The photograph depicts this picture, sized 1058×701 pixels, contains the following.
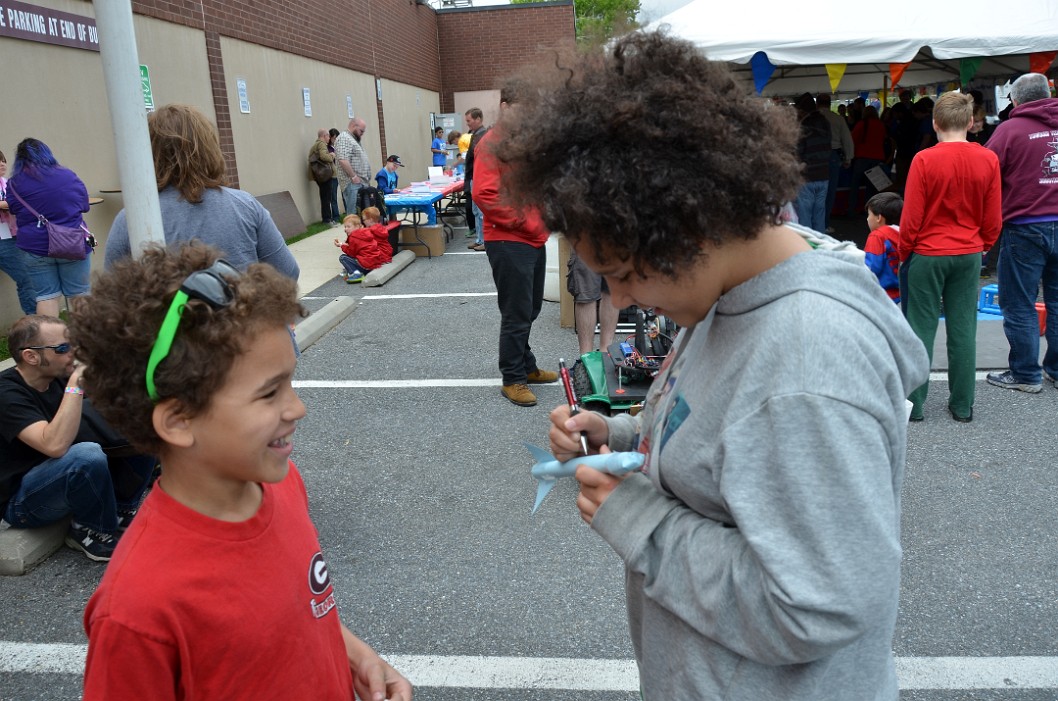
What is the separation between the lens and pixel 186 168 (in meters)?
3.46

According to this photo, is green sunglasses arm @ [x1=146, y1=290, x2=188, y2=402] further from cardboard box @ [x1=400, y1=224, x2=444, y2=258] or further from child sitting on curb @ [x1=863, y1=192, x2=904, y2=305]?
cardboard box @ [x1=400, y1=224, x2=444, y2=258]

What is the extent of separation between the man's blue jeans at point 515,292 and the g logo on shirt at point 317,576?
3781 mm

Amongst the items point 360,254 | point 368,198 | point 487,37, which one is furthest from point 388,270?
point 487,37

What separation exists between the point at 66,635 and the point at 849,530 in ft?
10.1

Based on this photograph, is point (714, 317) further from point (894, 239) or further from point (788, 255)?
point (894, 239)

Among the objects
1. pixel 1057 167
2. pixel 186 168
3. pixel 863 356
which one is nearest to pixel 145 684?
pixel 863 356

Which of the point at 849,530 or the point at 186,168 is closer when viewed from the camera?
the point at 849,530

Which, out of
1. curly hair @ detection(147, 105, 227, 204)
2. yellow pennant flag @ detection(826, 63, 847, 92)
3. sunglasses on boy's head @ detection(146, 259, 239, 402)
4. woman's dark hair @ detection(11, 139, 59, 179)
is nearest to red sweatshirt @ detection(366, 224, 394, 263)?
woman's dark hair @ detection(11, 139, 59, 179)

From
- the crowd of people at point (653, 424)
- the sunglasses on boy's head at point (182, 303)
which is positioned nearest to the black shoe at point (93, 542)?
the crowd of people at point (653, 424)

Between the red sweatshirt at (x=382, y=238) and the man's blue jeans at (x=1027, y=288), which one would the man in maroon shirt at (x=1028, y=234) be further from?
the red sweatshirt at (x=382, y=238)

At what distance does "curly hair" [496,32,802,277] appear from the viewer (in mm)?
1031

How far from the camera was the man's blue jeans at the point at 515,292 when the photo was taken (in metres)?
5.25

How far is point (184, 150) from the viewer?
11.3ft

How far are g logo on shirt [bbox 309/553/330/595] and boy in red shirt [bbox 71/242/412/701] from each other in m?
0.02
